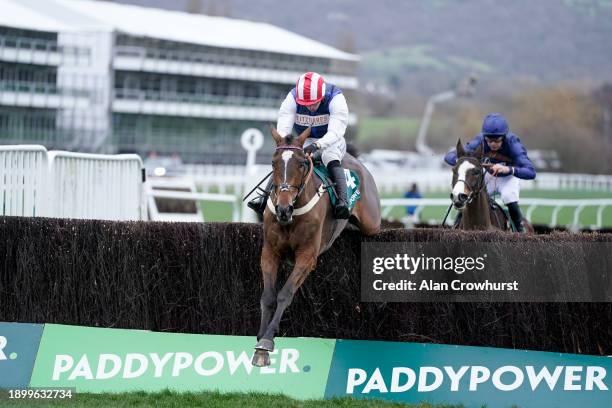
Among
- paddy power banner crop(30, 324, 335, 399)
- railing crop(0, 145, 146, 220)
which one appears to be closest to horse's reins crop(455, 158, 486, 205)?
paddy power banner crop(30, 324, 335, 399)

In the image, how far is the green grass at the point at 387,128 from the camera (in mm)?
90500

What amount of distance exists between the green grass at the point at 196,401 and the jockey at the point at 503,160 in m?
3.50

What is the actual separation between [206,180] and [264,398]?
27050 millimetres

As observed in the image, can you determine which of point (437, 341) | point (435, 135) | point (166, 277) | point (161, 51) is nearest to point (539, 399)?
point (437, 341)

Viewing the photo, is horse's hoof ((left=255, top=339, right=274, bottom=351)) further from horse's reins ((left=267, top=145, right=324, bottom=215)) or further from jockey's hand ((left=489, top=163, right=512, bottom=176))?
jockey's hand ((left=489, top=163, right=512, bottom=176))

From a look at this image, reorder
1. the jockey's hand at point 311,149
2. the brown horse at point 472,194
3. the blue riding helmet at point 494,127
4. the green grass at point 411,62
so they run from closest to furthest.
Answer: the jockey's hand at point 311,149 → the brown horse at point 472,194 → the blue riding helmet at point 494,127 → the green grass at point 411,62

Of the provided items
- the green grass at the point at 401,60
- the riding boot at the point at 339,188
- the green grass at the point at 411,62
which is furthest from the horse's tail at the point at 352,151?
the green grass at the point at 401,60

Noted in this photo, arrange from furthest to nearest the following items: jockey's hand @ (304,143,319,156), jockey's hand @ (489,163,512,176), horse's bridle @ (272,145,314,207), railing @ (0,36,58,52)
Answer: railing @ (0,36,58,52) → jockey's hand @ (489,163,512,176) → jockey's hand @ (304,143,319,156) → horse's bridle @ (272,145,314,207)

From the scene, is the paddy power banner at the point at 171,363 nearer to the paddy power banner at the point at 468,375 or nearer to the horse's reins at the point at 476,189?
the paddy power banner at the point at 468,375

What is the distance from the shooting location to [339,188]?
329 inches

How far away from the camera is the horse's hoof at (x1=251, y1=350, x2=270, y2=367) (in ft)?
22.8

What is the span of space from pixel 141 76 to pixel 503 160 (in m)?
49.1

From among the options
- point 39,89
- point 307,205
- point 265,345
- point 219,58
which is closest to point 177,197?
point 307,205

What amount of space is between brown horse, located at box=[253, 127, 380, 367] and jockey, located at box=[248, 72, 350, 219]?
256 millimetres
